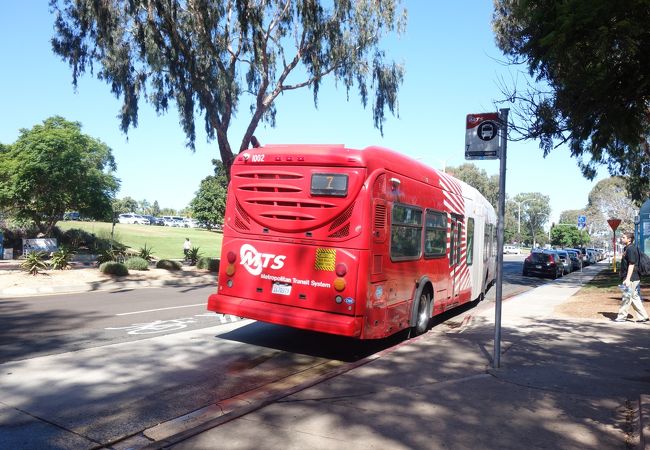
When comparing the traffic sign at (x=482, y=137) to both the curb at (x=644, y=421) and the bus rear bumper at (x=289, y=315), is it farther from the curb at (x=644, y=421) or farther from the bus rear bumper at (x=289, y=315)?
the curb at (x=644, y=421)

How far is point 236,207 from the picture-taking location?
8.39 meters

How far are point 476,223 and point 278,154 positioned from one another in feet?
24.3

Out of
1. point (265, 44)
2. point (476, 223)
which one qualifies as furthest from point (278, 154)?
point (265, 44)

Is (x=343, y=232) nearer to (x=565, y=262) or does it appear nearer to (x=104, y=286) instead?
(x=104, y=286)

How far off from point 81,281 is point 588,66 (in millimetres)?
→ 16563

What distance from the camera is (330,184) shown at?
24.5 feet

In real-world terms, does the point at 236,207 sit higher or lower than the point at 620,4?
lower

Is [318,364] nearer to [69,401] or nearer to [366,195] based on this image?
[366,195]

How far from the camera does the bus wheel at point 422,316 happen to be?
31.1 feet

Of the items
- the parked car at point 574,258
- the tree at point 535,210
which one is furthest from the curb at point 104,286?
the tree at point 535,210

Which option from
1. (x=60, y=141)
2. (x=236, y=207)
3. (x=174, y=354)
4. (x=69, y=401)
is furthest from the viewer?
(x=60, y=141)

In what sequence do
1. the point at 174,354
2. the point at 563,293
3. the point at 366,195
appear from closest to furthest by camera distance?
1. the point at 366,195
2. the point at 174,354
3. the point at 563,293

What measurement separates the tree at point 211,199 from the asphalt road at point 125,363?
6245 cm

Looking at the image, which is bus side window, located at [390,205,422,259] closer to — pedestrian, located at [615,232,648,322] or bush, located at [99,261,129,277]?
pedestrian, located at [615,232,648,322]
